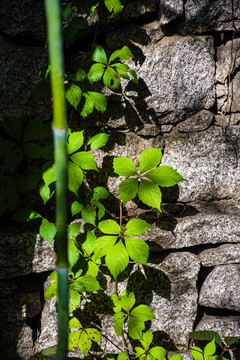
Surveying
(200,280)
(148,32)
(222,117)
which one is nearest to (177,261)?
(200,280)

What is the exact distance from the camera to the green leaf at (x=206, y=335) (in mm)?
1484

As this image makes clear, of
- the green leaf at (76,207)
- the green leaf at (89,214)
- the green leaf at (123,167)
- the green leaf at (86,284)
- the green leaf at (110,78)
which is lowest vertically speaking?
the green leaf at (86,284)

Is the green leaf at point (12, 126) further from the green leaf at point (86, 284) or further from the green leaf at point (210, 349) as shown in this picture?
the green leaf at point (210, 349)

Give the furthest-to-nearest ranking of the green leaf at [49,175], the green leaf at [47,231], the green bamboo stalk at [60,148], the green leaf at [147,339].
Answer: the green leaf at [147,339], the green leaf at [47,231], the green leaf at [49,175], the green bamboo stalk at [60,148]

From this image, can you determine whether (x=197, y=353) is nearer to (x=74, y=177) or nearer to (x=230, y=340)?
(x=230, y=340)

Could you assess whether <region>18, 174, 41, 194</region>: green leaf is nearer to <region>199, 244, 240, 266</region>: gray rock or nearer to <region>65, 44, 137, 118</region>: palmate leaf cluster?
<region>65, 44, 137, 118</region>: palmate leaf cluster

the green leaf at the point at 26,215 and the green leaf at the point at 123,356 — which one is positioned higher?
the green leaf at the point at 26,215

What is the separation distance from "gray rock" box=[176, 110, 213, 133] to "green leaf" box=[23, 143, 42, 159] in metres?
0.67

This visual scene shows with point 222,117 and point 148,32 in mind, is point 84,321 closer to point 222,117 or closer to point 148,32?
point 222,117

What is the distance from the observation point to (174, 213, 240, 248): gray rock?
4.97 feet

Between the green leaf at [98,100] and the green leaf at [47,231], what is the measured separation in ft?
1.77

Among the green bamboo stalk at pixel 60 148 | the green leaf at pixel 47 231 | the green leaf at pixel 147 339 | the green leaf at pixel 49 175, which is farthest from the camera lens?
the green leaf at pixel 147 339

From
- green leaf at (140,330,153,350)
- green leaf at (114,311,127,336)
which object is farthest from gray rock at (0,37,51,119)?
green leaf at (140,330,153,350)

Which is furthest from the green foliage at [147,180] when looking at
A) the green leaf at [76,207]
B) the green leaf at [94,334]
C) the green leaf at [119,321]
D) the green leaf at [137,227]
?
the green leaf at [94,334]
